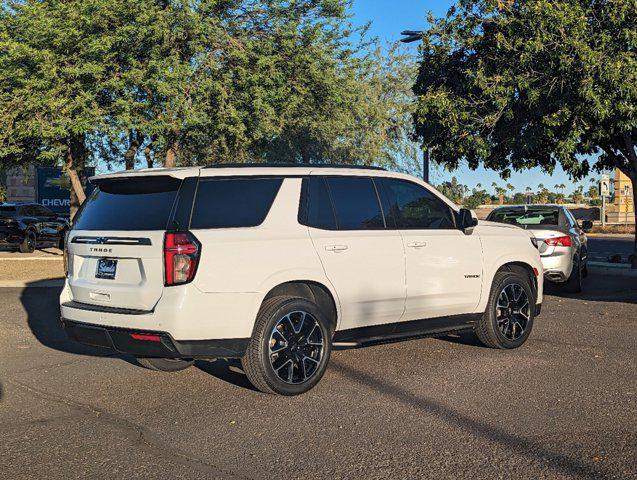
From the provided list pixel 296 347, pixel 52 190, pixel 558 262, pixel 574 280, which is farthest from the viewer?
pixel 52 190

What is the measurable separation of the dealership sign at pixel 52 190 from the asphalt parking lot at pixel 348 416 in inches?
1141

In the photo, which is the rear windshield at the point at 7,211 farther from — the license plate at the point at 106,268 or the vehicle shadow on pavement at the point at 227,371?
the license plate at the point at 106,268

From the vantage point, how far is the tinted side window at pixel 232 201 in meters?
5.82

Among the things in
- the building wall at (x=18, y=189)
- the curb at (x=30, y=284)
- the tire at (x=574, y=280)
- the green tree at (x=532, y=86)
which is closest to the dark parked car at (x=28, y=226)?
the curb at (x=30, y=284)

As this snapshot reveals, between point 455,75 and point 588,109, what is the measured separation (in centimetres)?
407

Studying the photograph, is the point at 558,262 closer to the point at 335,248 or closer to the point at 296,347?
the point at 335,248

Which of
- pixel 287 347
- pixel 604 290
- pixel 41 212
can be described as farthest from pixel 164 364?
pixel 41 212

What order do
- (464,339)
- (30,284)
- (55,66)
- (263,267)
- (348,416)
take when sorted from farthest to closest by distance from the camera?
(55,66)
(30,284)
(464,339)
(263,267)
(348,416)

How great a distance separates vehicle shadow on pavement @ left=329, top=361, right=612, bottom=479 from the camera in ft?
14.1

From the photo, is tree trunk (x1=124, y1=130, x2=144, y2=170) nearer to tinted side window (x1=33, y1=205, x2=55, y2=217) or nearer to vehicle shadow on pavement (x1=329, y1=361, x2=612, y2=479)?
tinted side window (x1=33, y1=205, x2=55, y2=217)

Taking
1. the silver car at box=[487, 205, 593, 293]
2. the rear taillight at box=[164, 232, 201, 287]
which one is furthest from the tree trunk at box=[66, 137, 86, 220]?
the rear taillight at box=[164, 232, 201, 287]

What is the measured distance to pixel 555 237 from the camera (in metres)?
12.6

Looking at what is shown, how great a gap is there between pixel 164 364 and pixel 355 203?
2330 millimetres

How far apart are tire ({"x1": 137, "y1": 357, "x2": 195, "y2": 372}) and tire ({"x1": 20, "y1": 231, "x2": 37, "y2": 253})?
20.1 meters
